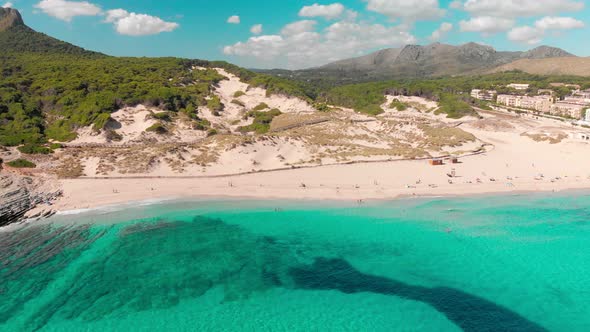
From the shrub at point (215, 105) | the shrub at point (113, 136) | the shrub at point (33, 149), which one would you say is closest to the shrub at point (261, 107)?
the shrub at point (215, 105)

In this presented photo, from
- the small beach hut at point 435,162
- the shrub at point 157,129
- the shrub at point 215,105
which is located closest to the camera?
the small beach hut at point 435,162

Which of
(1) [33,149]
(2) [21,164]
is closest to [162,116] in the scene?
(1) [33,149]

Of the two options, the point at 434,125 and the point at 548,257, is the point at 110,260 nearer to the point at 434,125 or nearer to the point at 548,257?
Answer: the point at 548,257

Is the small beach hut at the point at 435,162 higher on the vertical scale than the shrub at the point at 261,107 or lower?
lower

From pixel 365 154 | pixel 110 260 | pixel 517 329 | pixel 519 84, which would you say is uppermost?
pixel 519 84

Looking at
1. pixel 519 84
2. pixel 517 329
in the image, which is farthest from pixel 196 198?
pixel 519 84

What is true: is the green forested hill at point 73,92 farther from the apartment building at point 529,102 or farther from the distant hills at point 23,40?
the apartment building at point 529,102

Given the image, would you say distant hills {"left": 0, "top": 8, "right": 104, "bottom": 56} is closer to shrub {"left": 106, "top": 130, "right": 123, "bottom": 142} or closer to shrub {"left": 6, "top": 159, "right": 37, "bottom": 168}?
shrub {"left": 106, "top": 130, "right": 123, "bottom": 142}
